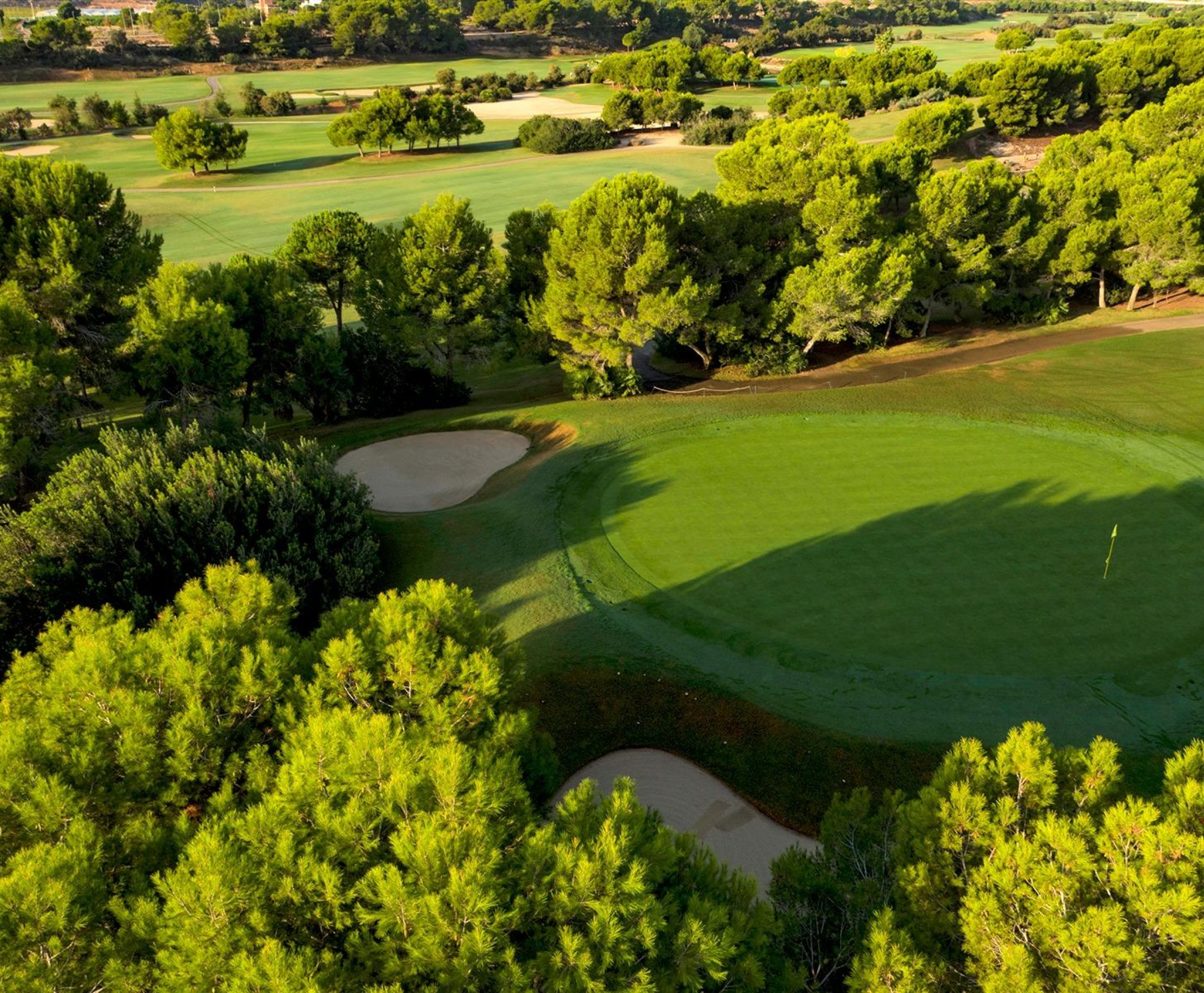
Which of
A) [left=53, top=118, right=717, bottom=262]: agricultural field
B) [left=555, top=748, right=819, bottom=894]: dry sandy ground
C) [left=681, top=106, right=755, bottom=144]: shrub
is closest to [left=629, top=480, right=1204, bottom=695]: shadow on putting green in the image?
[left=555, top=748, right=819, bottom=894]: dry sandy ground

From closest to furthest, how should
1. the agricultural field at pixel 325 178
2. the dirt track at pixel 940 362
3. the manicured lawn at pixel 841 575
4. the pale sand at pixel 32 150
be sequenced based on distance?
the manicured lawn at pixel 841 575 → the dirt track at pixel 940 362 → the agricultural field at pixel 325 178 → the pale sand at pixel 32 150

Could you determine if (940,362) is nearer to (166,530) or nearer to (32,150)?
(166,530)

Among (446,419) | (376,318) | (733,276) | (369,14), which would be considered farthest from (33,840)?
(369,14)

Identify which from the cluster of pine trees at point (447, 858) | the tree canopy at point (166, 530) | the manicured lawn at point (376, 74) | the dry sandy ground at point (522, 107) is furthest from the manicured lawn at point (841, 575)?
the manicured lawn at point (376, 74)

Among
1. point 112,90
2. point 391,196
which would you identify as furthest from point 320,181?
point 112,90

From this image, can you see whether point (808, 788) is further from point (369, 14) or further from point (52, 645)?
point (369, 14)

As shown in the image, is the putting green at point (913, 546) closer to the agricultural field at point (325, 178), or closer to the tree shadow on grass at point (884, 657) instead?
the tree shadow on grass at point (884, 657)

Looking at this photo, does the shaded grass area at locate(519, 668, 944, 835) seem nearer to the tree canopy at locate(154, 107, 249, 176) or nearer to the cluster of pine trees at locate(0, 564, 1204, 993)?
the cluster of pine trees at locate(0, 564, 1204, 993)
